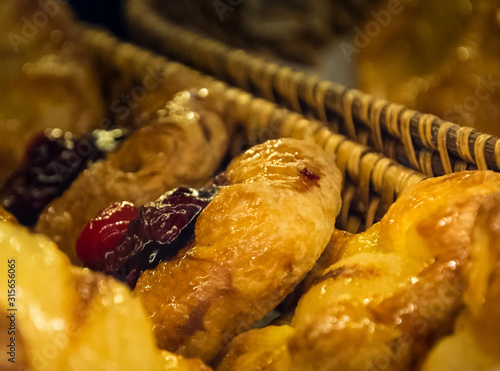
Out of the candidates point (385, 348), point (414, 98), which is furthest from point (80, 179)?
point (414, 98)

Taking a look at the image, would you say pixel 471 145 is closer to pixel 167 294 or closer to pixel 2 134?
pixel 167 294

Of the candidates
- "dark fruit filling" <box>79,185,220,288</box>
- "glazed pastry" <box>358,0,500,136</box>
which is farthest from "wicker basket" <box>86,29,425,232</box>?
"glazed pastry" <box>358,0,500,136</box>

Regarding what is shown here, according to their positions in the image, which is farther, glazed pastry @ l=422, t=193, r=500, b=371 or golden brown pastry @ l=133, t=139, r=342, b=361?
golden brown pastry @ l=133, t=139, r=342, b=361

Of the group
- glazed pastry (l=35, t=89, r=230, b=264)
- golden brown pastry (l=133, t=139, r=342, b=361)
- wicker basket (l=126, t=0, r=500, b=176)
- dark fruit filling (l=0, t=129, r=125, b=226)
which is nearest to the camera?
golden brown pastry (l=133, t=139, r=342, b=361)

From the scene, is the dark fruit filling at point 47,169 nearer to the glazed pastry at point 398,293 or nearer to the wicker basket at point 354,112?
the wicker basket at point 354,112

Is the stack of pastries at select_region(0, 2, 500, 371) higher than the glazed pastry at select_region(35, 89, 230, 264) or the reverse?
higher

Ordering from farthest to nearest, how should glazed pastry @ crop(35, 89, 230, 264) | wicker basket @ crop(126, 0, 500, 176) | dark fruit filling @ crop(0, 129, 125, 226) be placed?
dark fruit filling @ crop(0, 129, 125, 226)
glazed pastry @ crop(35, 89, 230, 264)
wicker basket @ crop(126, 0, 500, 176)

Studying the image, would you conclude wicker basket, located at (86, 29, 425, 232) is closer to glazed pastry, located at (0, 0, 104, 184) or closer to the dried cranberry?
glazed pastry, located at (0, 0, 104, 184)

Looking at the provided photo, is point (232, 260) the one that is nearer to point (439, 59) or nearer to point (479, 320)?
point (479, 320)
